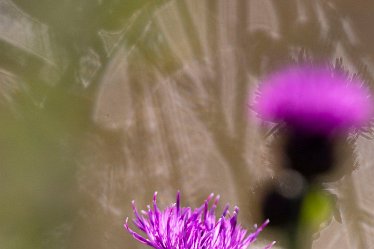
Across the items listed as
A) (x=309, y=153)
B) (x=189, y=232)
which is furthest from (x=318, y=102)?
(x=189, y=232)

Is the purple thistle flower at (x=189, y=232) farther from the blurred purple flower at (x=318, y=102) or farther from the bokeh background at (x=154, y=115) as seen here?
the bokeh background at (x=154, y=115)

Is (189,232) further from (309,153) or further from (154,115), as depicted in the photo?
(154,115)

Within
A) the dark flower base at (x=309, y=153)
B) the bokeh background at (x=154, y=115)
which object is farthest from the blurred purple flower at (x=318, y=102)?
the bokeh background at (x=154, y=115)

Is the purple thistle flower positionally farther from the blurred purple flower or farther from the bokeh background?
the bokeh background

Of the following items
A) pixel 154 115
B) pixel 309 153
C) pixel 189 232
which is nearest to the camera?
pixel 189 232

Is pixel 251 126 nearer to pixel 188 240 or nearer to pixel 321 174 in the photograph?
pixel 321 174

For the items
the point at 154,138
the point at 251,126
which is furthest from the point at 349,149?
the point at 154,138
